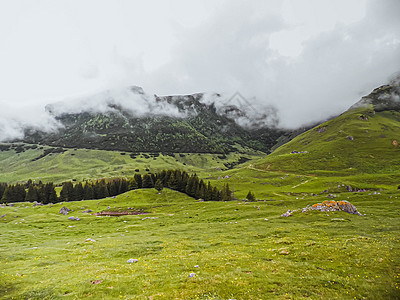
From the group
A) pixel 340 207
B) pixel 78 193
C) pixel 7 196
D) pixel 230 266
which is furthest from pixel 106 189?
pixel 230 266

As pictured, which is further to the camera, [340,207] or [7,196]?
[7,196]

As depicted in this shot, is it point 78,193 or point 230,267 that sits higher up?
point 230,267

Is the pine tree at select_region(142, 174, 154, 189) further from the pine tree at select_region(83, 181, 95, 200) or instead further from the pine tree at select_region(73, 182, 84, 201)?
the pine tree at select_region(73, 182, 84, 201)

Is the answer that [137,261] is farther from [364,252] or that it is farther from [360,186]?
[360,186]

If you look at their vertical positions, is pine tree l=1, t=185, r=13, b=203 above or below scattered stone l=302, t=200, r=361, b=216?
above

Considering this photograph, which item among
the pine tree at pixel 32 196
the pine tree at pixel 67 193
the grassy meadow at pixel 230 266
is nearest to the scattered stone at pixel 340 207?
the grassy meadow at pixel 230 266

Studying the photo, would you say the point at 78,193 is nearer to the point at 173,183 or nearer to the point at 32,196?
the point at 32,196

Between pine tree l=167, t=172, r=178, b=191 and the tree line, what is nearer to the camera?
the tree line

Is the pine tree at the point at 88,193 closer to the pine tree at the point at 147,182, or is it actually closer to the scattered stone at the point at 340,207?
the pine tree at the point at 147,182

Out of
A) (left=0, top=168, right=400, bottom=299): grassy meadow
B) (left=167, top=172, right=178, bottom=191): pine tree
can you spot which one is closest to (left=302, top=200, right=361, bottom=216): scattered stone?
(left=0, top=168, right=400, bottom=299): grassy meadow

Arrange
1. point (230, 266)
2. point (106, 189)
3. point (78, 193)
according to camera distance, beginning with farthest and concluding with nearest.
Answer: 1. point (106, 189)
2. point (78, 193)
3. point (230, 266)

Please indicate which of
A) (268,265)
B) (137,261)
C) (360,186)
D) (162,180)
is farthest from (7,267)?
(360,186)

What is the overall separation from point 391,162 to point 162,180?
199095 millimetres

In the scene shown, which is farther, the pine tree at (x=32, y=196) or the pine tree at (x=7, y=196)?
the pine tree at (x=32, y=196)
